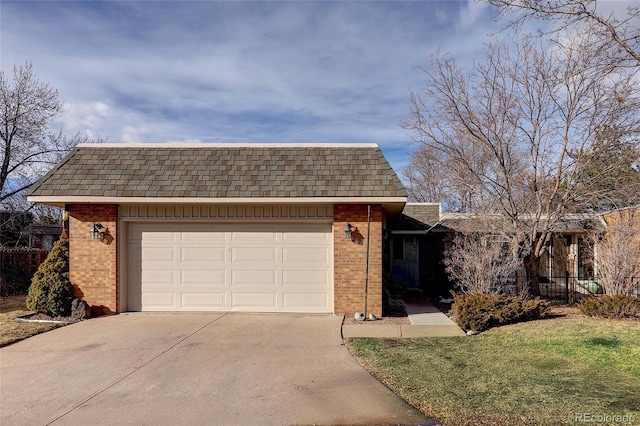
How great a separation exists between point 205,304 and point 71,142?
1178 centimetres

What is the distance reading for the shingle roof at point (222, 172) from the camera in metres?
10.3

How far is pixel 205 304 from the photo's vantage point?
429 inches

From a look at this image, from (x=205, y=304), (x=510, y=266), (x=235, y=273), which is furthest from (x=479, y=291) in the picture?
(x=205, y=304)

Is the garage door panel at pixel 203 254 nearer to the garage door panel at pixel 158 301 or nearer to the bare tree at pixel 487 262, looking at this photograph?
the garage door panel at pixel 158 301

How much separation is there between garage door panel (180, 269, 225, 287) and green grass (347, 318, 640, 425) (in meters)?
4.27

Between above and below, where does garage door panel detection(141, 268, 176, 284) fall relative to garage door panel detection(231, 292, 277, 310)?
above

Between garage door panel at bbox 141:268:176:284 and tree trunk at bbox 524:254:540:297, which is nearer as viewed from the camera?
garage door panel at bbox 141:268:176:284

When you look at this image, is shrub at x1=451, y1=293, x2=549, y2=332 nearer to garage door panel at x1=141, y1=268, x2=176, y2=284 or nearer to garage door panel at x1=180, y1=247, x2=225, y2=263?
garage door panel at x1=180, y1=247, x2=225, y2=263

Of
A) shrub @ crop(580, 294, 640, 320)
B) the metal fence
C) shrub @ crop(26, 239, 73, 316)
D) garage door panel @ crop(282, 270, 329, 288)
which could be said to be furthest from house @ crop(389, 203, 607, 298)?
shrub @ crop(26, 239, 73, 316)

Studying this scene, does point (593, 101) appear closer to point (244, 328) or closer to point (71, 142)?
point (244, 328)

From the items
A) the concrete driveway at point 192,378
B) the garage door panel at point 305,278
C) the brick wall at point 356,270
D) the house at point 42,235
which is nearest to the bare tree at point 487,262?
the brick wall at point 356,270

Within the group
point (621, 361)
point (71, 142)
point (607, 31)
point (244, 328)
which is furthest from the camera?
point (71, 142)

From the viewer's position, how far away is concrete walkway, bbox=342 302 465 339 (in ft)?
28.6

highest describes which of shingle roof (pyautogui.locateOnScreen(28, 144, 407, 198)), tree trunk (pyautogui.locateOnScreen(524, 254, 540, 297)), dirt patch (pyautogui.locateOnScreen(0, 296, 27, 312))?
shingle roof (pyautogui.locateOnScreen(28, 144, 407, 198))
